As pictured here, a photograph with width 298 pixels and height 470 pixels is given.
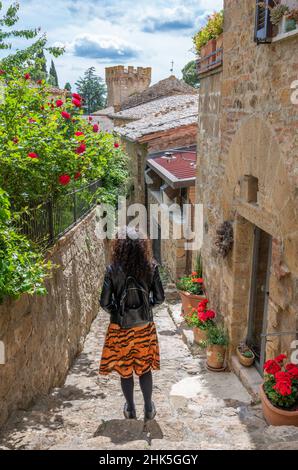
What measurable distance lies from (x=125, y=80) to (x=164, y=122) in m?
19.3

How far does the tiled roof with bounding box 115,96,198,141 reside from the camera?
13.8 meters

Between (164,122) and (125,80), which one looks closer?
(164,122)

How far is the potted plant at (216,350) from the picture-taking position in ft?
18.2

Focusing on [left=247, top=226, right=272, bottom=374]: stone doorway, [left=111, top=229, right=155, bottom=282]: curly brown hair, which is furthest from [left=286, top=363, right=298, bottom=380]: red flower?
[left=111, top=229, right=155, bottom=282]: curly brown hair

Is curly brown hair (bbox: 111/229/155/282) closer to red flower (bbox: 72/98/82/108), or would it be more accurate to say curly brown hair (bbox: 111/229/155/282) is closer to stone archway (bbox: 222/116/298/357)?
stone archway (bbox: 222/116/298/357)

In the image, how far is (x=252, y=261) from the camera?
16.9 ft

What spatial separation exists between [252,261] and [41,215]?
103 inches

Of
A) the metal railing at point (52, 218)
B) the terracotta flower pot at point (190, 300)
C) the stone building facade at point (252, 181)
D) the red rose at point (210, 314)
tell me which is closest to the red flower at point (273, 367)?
the stone building facade at point (252, 181)

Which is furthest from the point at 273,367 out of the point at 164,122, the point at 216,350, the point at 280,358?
the point at 164,122

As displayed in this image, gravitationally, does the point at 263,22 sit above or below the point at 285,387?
above

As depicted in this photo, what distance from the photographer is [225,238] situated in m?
5.35

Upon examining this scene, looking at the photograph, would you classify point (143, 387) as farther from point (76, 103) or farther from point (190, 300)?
point (76, 103)
